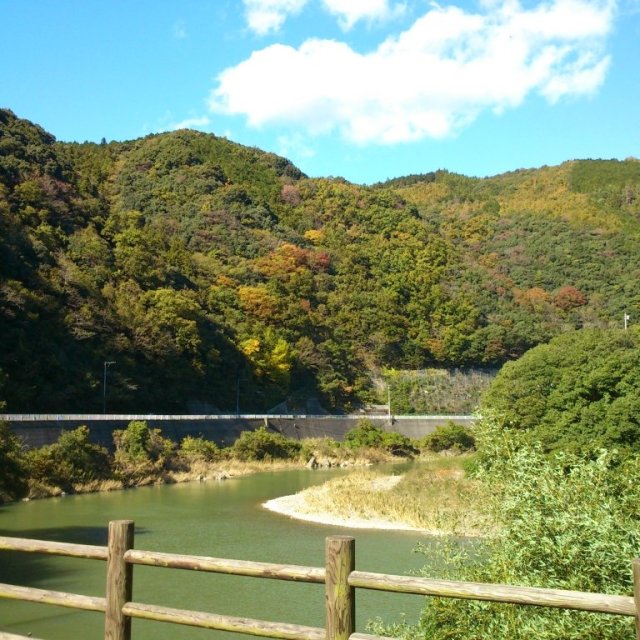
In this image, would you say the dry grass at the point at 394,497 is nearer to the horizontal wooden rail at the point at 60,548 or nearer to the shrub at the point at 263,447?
the shrub at the point at 263,447

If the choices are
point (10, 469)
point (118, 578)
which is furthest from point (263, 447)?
point (118, 578)

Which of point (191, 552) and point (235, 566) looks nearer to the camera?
point (235, 566)

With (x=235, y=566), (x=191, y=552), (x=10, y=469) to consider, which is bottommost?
(x=191, y=552)

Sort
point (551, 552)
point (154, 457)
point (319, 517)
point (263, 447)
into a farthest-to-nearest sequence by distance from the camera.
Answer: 1. point (263, 447)
2. point (154, 457)
3. point (319, 517)
4. point (551, 552)

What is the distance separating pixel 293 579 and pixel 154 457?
32.9 m

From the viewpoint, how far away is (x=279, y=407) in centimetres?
6144

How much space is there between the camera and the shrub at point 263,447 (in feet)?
137

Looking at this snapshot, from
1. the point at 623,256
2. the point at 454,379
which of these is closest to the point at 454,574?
the point at 454,379

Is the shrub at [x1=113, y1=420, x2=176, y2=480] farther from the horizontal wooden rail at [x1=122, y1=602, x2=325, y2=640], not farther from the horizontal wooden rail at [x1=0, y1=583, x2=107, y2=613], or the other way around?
the horizontal wooden rail at [x1=122, y1=602, x2=325, y2=640]

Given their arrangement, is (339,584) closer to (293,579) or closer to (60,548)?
(293,579)

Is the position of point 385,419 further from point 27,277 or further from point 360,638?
point 360,638

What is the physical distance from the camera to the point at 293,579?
4215 millimetres

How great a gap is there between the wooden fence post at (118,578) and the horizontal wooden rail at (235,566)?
0.19 ft

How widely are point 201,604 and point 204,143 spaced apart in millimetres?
102191
